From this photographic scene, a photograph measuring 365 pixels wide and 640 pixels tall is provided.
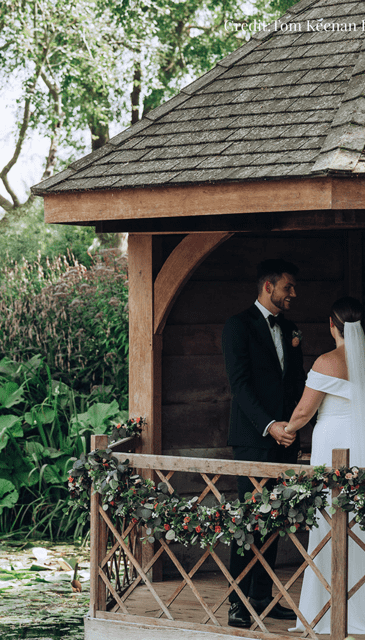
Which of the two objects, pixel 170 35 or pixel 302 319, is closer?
pixel 302 319

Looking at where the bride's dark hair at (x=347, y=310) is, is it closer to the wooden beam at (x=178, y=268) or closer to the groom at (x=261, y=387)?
the groom at (x=261, y=387)

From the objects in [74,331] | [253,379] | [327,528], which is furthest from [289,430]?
[74,331]

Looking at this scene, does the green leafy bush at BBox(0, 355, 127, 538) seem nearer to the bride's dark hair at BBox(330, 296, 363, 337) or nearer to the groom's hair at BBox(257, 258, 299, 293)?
the groom's hair at BBox(257, 258, 299, 293)

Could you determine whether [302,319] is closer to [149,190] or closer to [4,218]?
[149,190]

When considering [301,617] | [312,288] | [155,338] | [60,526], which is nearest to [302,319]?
[312,288]

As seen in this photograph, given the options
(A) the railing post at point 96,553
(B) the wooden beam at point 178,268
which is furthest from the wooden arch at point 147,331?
(A) the railing post at point 96,553

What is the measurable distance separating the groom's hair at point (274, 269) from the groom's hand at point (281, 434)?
801 millimetres

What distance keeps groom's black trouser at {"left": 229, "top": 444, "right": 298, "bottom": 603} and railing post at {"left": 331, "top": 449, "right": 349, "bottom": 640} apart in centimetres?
59

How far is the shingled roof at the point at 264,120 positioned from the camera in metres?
4.00

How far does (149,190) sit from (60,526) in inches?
165

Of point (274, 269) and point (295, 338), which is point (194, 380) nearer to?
point (295, 338)

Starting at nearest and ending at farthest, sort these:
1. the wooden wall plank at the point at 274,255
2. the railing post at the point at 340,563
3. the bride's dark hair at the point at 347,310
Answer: the railing post at the point at 340,563, the bride's dark hair at the point at 347,310, the wooden wall plank at the point at 274,255

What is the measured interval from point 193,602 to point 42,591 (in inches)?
68.3

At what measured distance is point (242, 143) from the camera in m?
4.32
